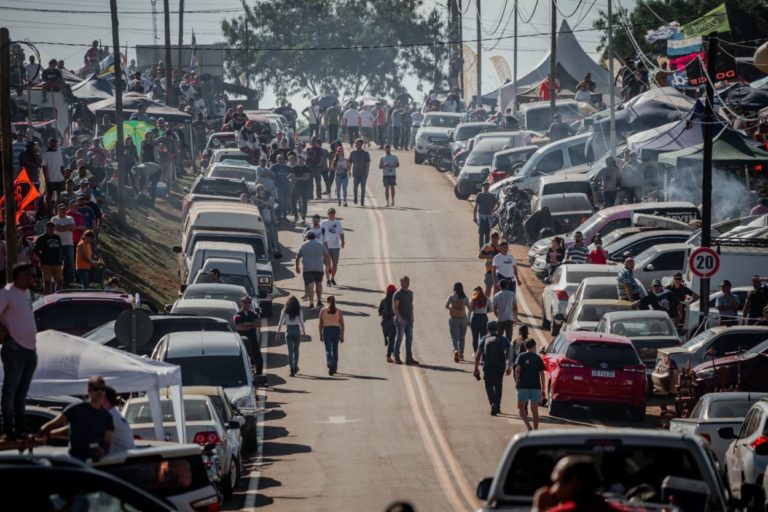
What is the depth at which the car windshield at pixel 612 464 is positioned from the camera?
11.0 meters

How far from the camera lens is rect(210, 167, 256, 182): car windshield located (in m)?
44.7

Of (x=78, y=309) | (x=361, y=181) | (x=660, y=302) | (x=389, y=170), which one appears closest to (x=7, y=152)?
(x=78, y=309)

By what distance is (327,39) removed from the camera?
126m

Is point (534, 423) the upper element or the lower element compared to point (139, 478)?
lower

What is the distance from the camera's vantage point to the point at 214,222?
3569 cm

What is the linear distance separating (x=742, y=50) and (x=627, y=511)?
59943 millimetres

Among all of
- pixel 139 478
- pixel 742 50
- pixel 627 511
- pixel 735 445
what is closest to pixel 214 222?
pixel 735 445

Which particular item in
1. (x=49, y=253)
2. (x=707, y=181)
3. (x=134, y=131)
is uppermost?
(x=134, y=131)

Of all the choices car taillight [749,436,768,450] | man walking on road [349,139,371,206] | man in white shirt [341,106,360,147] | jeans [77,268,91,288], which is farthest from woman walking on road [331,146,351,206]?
car taillight [749,436,768,450]

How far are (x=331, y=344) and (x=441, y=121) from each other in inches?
1378

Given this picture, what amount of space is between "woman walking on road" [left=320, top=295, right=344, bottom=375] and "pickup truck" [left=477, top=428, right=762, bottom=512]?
18.3m

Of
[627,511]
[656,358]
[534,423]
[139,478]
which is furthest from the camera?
[656,358]

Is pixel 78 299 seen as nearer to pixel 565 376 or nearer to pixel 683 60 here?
pixel 565 376

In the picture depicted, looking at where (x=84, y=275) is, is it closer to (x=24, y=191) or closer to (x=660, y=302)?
(x=24, y=191)
